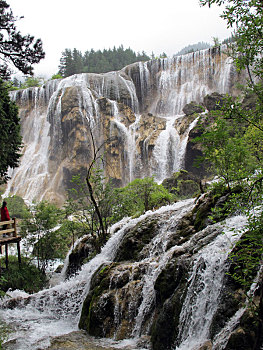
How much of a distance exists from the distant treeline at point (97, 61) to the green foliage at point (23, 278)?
55847mm

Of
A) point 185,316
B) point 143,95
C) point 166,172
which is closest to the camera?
point 185,316

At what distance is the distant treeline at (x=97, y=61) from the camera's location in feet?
210

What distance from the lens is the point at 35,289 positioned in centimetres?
1316

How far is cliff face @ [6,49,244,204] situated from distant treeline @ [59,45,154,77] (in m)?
26.2

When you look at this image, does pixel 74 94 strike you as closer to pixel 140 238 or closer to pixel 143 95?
pixel 143 95

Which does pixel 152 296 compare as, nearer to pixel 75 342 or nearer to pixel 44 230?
pixel 75 342

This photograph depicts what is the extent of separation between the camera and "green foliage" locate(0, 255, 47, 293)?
12.9 meters

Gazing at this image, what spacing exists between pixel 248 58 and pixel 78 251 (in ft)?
42.5

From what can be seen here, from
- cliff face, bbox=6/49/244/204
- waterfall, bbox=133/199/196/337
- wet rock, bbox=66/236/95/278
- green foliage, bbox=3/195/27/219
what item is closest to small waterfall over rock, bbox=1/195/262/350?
waterfall, bbox=133/199/196/337

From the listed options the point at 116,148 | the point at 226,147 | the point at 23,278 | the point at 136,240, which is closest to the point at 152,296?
the point at 136,240

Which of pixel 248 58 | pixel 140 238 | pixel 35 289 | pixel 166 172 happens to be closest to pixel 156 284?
pixel 140 238

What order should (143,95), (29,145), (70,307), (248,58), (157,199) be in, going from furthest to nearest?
(143,95)
(29,145)
(157,199)
(70,307)
(248,58)

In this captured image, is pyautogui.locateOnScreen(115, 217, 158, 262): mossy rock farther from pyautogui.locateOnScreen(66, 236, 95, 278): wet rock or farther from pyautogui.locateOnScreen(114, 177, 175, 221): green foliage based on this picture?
pyautogui.locateOnScreen(114, 177, 175, 221): green foliage

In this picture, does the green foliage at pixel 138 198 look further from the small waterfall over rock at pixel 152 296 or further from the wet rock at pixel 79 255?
the small waterfall over rock at pixel 152 296
